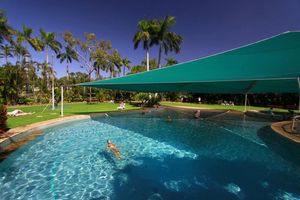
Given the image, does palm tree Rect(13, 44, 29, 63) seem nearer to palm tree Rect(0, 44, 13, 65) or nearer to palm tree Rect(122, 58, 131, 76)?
palm tree Rect(0, 44, 13, 65)

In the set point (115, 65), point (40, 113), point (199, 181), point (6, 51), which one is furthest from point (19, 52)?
point (199, 181)

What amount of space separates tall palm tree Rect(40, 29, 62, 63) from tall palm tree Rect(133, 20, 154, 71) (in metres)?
15.6

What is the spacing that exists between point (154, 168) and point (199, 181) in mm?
1461

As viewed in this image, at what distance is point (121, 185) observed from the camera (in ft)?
14.7

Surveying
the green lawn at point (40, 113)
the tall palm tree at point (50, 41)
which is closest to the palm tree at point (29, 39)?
the tall palm tree at point (50, 41)

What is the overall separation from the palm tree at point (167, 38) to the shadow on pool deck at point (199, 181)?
64.9 feet

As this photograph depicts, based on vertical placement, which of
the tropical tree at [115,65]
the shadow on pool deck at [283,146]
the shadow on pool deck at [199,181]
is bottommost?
the shadow on pool deck at [199,181]

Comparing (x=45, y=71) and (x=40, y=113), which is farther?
(x=45, y=71)

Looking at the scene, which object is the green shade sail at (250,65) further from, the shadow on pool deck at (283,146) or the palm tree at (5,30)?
the palm tree at (5,30)

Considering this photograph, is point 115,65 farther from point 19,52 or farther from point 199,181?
point 199,181

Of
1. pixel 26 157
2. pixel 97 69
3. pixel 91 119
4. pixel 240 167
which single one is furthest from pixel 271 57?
pixel 97 69

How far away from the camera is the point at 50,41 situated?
29344 mm

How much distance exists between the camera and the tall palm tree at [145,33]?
2313cm

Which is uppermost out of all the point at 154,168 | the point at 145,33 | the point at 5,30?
the point at 145,33
